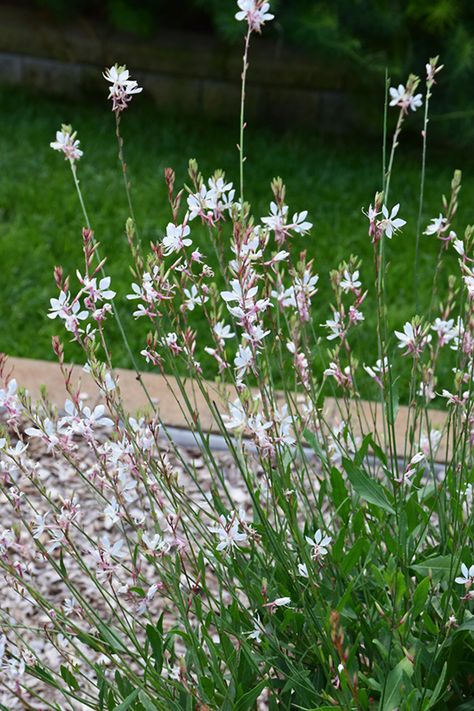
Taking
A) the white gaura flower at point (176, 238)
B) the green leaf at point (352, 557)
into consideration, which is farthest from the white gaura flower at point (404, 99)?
the green leaf at point (352, 557)

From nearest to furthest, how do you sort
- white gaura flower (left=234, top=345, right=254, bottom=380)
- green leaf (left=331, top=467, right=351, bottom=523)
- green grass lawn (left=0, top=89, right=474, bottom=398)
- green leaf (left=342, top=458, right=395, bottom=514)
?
white gaura flower (left=234, top=345, right=254, bottom=380) < green leaf (left=342, top=458, right=395, bottom=514) < green leaf (left=331, top=467, right=351, bottom=523) < green grass lawn (left=0, top=89, right=474, bottom=398)

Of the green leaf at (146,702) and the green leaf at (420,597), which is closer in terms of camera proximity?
the green leaf at (420,597)

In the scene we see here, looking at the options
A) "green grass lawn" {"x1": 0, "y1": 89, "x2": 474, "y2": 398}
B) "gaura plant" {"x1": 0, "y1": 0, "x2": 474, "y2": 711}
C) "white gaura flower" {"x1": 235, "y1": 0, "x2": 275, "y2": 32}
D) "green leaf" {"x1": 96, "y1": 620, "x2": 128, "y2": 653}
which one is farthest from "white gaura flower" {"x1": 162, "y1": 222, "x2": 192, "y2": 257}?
"green grass lawn" {"x1": 0, "y1": 89, "x2": 474, "y2": 398}

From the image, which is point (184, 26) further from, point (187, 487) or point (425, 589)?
point (425, 589)

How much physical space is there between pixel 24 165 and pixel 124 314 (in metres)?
1.84

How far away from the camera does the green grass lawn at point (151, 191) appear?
4465 mm

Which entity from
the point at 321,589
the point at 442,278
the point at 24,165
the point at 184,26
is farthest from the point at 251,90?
the point at 321,589

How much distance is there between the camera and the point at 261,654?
5.99 feet

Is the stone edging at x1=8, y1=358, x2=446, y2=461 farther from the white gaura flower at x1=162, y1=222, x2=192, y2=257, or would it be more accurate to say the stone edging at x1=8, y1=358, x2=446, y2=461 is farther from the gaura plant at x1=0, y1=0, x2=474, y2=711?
the white gaura flower at x1=162, y1=222, x2=192, y2=257

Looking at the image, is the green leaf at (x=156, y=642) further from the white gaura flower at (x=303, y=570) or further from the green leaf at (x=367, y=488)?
the green leaf at (x=367, y=488)

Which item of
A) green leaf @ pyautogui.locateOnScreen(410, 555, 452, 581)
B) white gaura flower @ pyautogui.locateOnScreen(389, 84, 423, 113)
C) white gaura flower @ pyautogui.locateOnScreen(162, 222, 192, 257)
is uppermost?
white gaura flower @ pyautogui.locateOnScreen(389, 84, 423, 113)

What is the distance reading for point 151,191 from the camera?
5.61 m

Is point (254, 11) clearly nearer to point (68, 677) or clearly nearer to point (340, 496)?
point (340, 496)

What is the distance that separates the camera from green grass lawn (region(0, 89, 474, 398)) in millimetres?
4465
